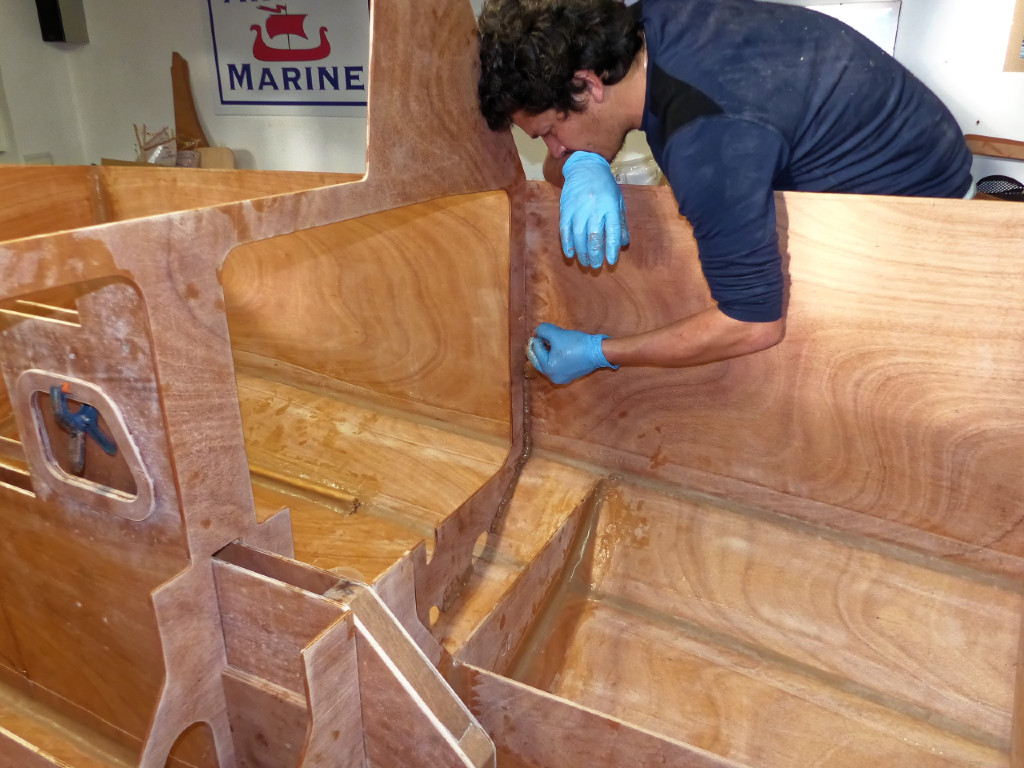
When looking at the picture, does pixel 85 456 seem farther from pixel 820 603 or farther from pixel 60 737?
pixel 820 603

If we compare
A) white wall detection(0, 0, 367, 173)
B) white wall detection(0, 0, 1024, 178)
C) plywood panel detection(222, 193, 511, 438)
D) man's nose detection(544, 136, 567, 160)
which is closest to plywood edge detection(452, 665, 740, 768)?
plywood panel detection(222, 193, 511, 438)

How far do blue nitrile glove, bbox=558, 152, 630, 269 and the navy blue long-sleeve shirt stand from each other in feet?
0.33

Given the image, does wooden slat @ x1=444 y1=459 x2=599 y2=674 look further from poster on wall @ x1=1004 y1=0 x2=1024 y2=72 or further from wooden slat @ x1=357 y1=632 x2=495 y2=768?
poster on wall @ x1=1004 y1=0 x2=1024 y2=72

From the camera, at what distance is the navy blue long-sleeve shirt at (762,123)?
3.36 ft

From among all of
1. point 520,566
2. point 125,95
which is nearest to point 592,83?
point 520,566

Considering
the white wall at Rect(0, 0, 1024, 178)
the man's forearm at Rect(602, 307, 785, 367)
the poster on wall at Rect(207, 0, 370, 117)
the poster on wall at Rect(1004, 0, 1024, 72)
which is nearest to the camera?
the man's forearm at Rect(602, 307, 785, 367)

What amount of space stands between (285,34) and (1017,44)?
8.91ft

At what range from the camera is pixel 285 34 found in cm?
316

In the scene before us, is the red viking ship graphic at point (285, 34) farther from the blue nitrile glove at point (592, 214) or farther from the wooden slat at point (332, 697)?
the wooden slat at point (332, 697)

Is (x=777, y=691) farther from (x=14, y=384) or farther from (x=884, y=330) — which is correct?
(x=14, y=384)

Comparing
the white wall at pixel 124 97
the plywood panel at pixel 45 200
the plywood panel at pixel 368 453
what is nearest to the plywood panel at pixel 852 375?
the plywood panel at pixel 368 453

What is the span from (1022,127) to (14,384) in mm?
2189

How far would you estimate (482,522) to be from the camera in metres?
1.40

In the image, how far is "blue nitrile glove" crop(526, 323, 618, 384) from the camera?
131 centimetres
